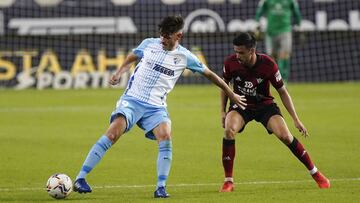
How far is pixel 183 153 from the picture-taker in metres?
15.1

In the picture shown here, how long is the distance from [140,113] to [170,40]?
2.88ft

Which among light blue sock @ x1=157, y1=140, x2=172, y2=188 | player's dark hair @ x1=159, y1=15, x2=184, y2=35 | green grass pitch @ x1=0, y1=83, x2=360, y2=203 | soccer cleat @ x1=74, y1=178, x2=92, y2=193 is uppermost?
player's dark hair @ x1=159, y1=15, x2=184, y2=35

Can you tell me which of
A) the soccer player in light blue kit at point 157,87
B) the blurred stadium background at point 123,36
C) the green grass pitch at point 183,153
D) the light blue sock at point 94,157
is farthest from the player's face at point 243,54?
the blurred stadium background at point 123,36

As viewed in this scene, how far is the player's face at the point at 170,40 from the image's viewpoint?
10.6 m

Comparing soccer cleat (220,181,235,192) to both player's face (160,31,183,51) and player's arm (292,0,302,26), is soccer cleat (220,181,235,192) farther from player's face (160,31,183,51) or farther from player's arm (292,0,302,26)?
player's arm (292,0,302,26)

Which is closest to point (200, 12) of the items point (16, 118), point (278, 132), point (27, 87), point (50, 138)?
point (27, 87)

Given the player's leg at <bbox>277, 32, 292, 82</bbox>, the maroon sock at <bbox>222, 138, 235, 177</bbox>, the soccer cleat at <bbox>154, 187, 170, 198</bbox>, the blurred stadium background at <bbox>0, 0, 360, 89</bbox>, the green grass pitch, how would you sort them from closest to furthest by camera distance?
the soccer cleat at <bbox>154, 187, 170, 198</bbox>, the green grass pitch, the maroon sock at <bbox>222, 138, 235, 177</bbox>, the player's leg at <bbox>277, 32, 292, 82</bbox>, the blurred stadium background at <bbox>0, 0, 360, 89</bbox>

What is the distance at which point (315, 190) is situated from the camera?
1100 centimetres

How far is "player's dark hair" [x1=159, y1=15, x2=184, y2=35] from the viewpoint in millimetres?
10508

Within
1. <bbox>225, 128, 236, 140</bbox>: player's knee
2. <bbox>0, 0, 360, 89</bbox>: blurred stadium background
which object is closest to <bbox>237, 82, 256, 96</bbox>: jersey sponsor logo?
<bbox>225, 128, 236, 140</bbox>: player's knee

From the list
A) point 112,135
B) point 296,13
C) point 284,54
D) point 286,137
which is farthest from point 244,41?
point 296,13

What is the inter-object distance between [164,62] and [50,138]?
6620mm

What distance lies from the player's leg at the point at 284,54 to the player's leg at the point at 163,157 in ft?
47.0

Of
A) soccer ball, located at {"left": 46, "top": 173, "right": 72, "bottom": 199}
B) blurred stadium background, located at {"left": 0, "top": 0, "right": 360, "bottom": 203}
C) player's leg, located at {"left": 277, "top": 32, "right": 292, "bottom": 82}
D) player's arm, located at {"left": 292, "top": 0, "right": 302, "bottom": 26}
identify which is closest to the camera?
soccer ball, located at {"left": 46, "top": 173, "right": 72, "bottom": 199}
